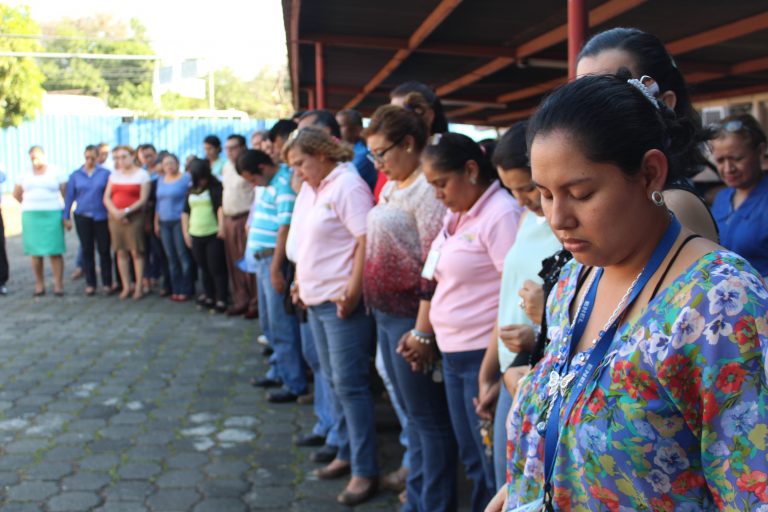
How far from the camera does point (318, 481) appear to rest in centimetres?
451

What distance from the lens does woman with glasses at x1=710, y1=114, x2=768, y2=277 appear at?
4125 millimetres

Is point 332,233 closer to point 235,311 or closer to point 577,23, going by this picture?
point 577,23

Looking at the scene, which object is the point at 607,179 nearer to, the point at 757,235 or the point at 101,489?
the point at 757,235

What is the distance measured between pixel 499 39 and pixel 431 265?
14.5 ft

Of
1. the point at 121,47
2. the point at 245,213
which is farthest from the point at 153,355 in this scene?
the point at 121,47

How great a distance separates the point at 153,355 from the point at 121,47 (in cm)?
6161

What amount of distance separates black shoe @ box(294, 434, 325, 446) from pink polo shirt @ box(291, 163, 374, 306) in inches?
46.3

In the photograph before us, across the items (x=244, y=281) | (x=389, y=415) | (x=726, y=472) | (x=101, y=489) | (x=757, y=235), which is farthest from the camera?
(x=244, y=281)

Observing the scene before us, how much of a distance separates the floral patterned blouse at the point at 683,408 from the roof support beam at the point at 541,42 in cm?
391

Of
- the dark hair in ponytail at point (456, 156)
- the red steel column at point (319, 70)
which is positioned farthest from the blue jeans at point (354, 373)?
the red steel column at point (319, 70)

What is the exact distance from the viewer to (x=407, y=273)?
3.57 metres

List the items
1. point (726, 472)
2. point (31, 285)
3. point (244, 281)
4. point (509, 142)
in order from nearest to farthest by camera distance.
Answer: point (726, 472) < point (509, 142) < point (244, 281) < point (31, 285)

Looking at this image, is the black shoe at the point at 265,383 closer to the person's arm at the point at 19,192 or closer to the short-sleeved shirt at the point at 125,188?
the short-sleeved shirt at the point at 125,188

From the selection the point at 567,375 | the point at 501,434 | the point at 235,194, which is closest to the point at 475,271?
the point at 501,434
